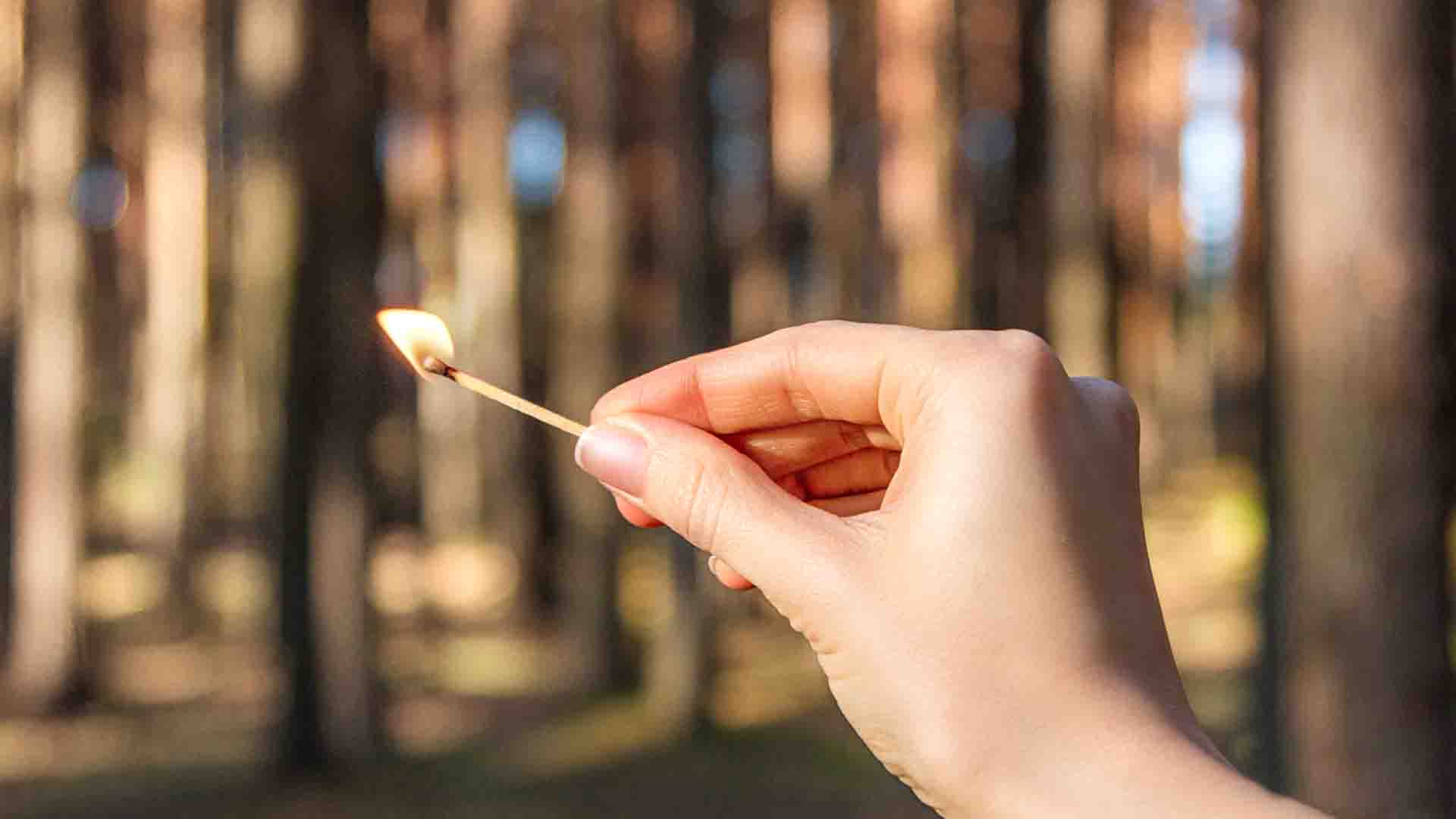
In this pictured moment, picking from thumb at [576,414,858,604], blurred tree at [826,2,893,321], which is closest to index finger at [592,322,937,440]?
thumb at [576,414,858,604]

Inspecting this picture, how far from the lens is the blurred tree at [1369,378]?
3.67m

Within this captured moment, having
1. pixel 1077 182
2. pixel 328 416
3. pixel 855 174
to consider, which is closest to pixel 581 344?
pixel 328 416

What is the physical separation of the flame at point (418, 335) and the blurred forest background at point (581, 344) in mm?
2694

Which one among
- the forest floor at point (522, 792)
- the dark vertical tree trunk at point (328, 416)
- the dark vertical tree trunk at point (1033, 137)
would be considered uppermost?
the dark vertical tree trunk at point (1033, 137)

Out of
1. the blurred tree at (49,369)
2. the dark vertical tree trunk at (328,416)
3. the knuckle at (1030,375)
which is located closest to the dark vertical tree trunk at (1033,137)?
the dark vertical tree trunk at (328,416)

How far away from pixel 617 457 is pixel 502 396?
258 millimetres

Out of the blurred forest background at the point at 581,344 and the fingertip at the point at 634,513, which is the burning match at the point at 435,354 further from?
the blurred forest background at the point at 581,344

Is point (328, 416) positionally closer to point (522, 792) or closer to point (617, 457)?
point (522, 792)

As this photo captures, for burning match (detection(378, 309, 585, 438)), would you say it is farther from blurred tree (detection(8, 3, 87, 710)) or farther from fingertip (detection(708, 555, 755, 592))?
blurred tree (detection(8, 3, 87, 710))

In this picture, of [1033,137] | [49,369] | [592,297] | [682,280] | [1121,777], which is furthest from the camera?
[1033,137]

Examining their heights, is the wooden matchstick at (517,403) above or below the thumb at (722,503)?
above

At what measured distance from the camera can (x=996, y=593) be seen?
5.35 feet

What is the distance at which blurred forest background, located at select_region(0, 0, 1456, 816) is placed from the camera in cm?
375

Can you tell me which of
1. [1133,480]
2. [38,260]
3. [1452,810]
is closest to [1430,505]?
[1452,810]
